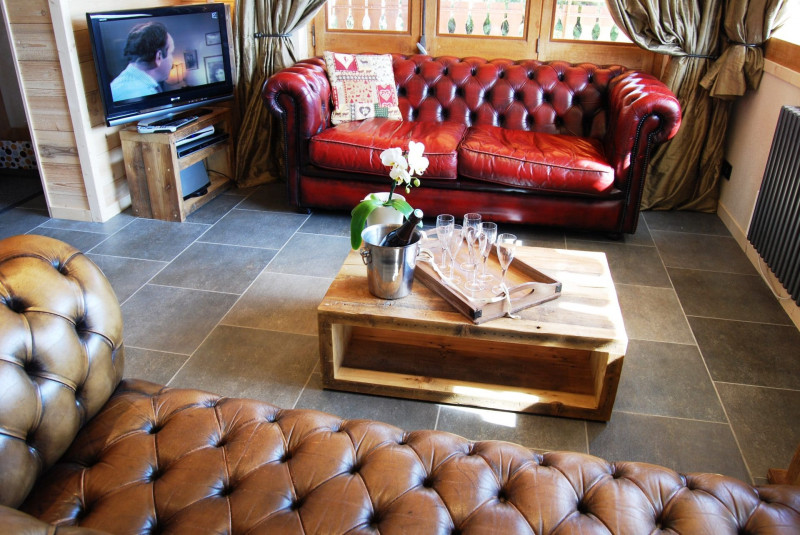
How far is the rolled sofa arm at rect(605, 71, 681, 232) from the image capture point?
317 cm

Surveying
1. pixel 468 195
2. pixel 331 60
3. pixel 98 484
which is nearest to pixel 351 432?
pixel 98 484

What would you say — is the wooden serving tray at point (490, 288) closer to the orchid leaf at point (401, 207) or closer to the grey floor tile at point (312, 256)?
the orchid leaf at point (401, 207)

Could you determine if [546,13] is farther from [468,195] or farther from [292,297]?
[292,297]

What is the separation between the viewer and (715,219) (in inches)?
148

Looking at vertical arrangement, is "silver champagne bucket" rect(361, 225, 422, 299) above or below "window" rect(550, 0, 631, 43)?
below

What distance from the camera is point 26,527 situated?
94cm

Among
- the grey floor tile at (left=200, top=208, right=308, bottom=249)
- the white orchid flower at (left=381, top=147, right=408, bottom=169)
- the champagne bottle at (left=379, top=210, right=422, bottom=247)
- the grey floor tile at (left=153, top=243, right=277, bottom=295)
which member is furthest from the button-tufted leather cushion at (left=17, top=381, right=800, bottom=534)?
the grey floor tile at (left=200, top=208, right=308, bottom=249)

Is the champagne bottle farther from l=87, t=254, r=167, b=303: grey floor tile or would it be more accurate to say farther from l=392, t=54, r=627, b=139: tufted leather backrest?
l=392, t=54, r=627, b=139: tufted leather backrest

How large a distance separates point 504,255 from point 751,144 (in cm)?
221

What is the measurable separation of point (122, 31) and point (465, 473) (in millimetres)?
2954

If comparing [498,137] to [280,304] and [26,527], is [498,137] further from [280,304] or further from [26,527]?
[26,527]

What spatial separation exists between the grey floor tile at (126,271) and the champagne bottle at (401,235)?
140 cm

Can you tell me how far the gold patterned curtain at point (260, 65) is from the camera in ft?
12.9

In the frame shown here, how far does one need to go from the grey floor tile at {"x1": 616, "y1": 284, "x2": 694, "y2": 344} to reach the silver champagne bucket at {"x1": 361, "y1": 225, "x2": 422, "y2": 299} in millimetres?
1085
